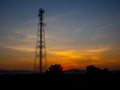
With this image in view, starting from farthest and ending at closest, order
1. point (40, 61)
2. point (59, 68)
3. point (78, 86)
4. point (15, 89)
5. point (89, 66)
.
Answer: point (89, 66), point (59, 68), point (40, 61), point (78, 86), point (15, 89)

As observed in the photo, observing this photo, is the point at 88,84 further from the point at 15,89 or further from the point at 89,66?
the point at 89,66

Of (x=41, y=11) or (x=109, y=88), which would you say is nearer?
(x=109, y=88)

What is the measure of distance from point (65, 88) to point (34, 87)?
11.3 ft

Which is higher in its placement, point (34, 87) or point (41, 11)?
point (41, 11)

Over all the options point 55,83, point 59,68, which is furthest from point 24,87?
point 59,68

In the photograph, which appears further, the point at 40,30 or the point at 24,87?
the point at 40,30

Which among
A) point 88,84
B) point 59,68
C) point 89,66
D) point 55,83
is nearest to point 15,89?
point 55,83

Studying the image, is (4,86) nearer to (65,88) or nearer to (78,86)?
(65,88)

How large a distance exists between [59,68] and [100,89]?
29411 mm

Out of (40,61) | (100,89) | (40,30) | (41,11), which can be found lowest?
(100,89)

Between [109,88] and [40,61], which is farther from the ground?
[40,61]

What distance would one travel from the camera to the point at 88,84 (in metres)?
24.3

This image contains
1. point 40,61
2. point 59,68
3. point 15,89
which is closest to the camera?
point 15,89

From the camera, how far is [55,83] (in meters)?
24.4
